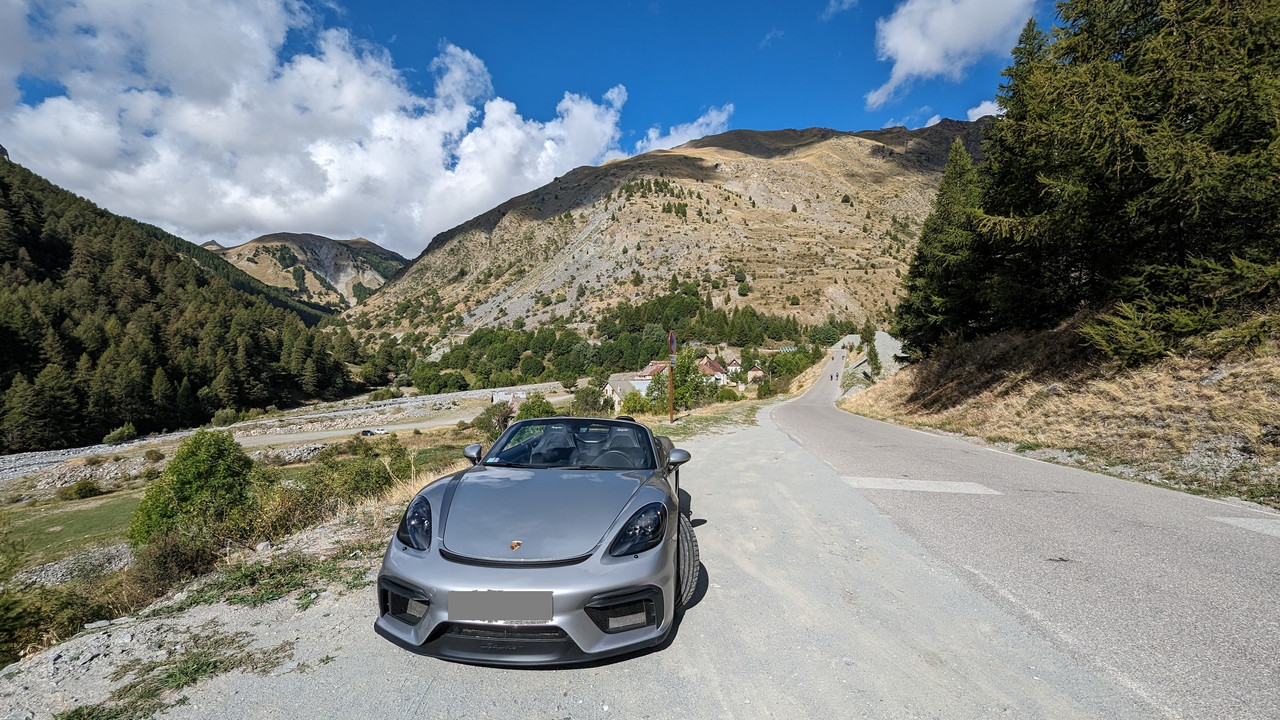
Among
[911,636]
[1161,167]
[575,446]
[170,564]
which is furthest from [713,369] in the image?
[911,636]

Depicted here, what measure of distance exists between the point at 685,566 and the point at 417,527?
5.92ft

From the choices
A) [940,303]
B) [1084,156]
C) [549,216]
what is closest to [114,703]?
[1084,156]

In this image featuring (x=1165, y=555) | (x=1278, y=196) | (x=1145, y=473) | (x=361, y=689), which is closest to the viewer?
(x=361, y=689)

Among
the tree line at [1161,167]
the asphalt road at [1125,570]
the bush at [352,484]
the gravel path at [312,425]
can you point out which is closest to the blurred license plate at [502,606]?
the asphalt road at [1125,570]

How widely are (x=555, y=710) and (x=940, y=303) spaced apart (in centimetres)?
2611

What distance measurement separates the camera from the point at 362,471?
21.5 metres

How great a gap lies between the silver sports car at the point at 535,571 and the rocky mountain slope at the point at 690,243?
112939 millimetres

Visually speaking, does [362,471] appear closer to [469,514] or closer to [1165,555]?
[469,514]

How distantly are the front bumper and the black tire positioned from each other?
39 cm

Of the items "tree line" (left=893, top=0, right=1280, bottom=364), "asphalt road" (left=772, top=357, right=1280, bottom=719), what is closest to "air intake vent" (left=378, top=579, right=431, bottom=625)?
"asphalt road" (left=772, top=357, right=1280, bottom=719)

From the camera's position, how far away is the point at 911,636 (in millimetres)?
2941

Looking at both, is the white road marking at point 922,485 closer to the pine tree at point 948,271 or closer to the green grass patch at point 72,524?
the pine tree at point 948,271

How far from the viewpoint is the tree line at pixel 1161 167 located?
29.8 feet

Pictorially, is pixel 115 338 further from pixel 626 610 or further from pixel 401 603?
pixel 626 610
